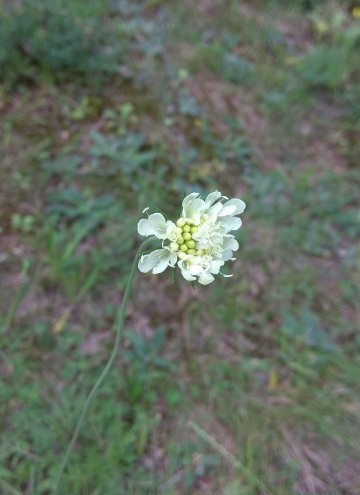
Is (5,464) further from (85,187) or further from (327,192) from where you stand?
(327,192)

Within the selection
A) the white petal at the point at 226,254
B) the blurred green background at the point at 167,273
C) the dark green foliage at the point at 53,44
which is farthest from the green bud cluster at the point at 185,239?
the dark green foliage at the point at 53,44

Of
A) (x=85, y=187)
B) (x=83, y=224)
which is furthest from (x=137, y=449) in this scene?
(x=85, y=187)

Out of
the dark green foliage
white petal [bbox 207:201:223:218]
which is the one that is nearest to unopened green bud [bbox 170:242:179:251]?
white petal [bbox 207:201:223:218]

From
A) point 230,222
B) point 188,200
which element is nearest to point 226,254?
point 230,222

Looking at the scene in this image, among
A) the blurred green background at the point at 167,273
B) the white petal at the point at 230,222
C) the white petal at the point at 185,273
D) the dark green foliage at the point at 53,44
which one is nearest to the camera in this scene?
the white petal at the point at 185,273

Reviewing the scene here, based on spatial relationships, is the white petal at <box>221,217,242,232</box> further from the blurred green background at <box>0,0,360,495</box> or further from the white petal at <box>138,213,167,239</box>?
the blurred green background at <box>0,0,360,495</box>

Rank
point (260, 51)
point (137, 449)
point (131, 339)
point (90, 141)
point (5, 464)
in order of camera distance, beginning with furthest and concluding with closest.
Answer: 1. point (260, 51)
2. point (90, 141)
3. point (131, 339)
4. point (137, 449)
5. point (5, 464)

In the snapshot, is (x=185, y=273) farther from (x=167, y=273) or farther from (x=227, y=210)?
(x=167, y=273)

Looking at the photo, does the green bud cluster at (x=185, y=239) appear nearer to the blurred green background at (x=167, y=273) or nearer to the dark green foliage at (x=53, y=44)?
the blurred green background at (x=167, y=273)
